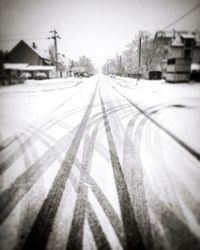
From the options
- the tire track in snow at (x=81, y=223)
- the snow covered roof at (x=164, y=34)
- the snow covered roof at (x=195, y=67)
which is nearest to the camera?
the tire track in snow at (x=81, y=223)

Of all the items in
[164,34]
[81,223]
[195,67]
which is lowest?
[81,223]

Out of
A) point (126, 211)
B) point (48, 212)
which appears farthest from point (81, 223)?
point (126, 211)

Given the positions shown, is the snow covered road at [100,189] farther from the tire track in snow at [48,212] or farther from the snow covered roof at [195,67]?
the snow covered roof at [195,67]

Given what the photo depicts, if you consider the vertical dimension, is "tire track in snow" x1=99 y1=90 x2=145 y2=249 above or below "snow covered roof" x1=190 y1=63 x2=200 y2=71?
below

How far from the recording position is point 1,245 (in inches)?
76.6

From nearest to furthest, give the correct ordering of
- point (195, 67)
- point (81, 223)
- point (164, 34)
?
point (81, 223) → point (195, 67) → point (164, 34)

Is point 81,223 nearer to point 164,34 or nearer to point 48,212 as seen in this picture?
point 48,212

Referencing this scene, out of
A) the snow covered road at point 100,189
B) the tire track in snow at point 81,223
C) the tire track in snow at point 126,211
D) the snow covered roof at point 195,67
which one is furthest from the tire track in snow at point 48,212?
the snow covered roof at point 195,67

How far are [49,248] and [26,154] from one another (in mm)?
2629

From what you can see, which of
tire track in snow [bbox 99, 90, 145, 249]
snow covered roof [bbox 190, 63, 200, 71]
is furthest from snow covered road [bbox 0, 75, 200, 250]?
snow covered roof [bbox 190, 63, 200, 71]

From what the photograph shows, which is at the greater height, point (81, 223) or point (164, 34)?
point (164, 34)

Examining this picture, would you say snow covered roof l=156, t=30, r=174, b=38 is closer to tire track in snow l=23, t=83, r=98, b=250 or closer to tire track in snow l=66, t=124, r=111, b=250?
tire track in snow l=23, t=83, r=98, b=250

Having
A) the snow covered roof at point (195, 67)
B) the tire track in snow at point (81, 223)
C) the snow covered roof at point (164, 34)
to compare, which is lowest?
the tire track in snow at point (81, 223)

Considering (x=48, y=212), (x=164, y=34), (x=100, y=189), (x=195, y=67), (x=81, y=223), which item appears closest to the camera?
(x=81, y=223)
